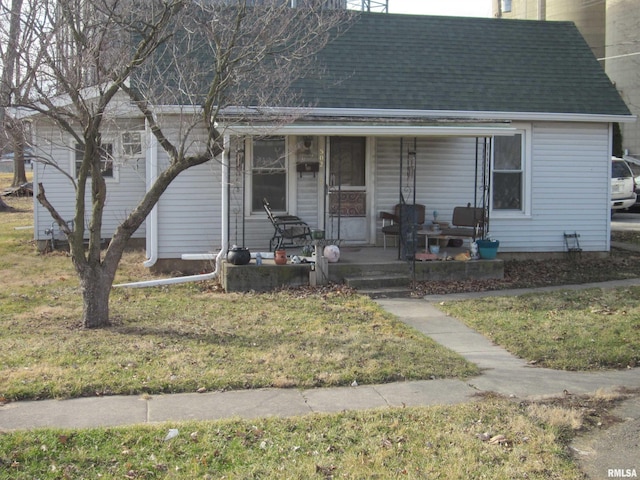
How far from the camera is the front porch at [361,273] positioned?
11273 millimetres

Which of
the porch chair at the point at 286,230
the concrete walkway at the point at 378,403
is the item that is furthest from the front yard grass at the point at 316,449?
the porch chair at the point at 286,230

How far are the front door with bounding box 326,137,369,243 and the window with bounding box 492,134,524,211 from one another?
2.65 meters

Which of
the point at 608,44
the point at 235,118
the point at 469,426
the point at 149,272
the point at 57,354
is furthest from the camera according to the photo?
the point at 608,44

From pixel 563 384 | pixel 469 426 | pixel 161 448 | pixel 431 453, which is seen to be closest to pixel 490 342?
pixel 563 384

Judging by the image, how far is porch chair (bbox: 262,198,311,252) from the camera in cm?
1234

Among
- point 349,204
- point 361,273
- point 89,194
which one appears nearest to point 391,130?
point 349,204

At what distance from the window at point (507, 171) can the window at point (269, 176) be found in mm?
4160

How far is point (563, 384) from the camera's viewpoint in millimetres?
6590

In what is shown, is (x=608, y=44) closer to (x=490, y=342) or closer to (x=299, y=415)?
(x=490, y=342)

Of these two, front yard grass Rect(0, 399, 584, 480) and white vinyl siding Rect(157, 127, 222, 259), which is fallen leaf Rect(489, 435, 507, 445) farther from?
white vinyl siding Rect(157, 127, 222, 259)

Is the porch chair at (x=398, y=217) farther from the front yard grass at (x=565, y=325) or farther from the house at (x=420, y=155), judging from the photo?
the front yard grass at (x=565, y=325)

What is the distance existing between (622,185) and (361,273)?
47.4 ft

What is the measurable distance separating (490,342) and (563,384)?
1.70m

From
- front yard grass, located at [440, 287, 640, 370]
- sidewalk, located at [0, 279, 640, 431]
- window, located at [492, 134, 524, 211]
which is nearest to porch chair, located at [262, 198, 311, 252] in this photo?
front yard grass, located at [440, 287, 640, 370]
